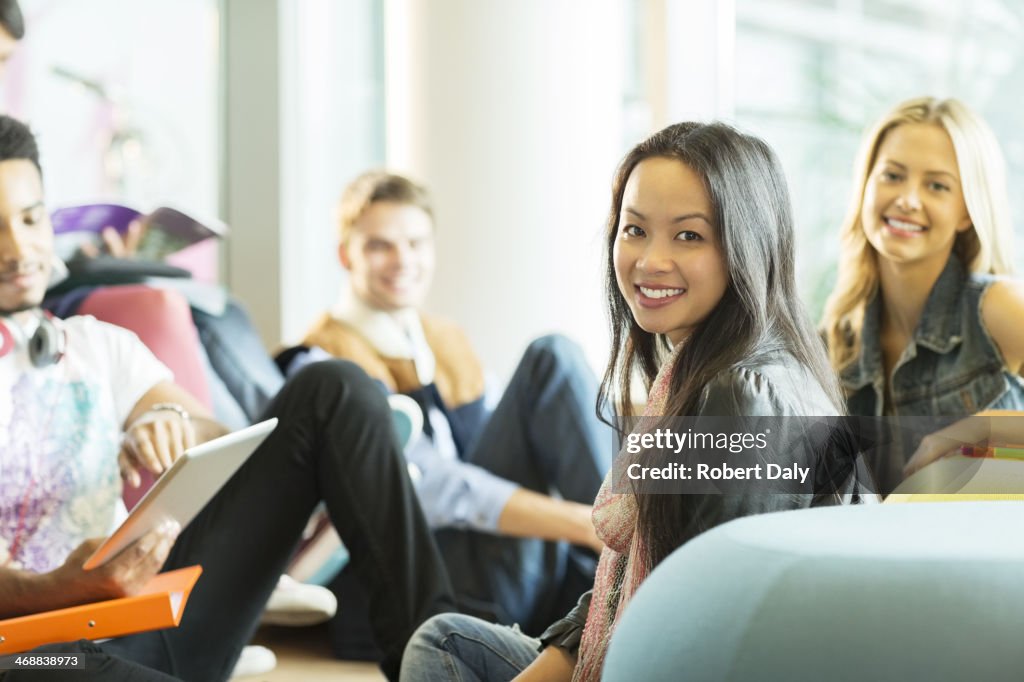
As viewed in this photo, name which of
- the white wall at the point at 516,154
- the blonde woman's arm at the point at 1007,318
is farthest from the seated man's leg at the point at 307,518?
the white wall at the point at 516,154

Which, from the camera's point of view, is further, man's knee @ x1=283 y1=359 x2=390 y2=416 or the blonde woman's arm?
the blonde woman's arm

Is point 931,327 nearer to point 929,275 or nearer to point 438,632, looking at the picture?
point 929,275

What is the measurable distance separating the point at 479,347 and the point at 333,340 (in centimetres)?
73

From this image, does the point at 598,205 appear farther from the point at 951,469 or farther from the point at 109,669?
the point at 109,669

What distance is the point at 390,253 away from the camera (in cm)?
243

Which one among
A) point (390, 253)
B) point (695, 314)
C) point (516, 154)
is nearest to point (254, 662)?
point (390, 253)

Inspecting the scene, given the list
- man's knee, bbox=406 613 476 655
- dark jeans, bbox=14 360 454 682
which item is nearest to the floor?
dark jeans, bbox=14 360 454 682

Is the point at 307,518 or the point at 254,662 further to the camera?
the point at 254,662

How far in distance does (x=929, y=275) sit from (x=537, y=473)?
2.31 ft

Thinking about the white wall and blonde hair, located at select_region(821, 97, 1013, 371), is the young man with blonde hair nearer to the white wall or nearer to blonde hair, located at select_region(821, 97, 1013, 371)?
blonde hair, located at select_region(821, 97, 1013, 371)

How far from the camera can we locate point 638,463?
1.19m

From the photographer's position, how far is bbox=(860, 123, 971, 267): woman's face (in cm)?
197

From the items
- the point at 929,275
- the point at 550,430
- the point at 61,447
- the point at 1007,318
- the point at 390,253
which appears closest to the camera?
the point at 61,447

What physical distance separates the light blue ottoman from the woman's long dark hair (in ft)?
0.52
